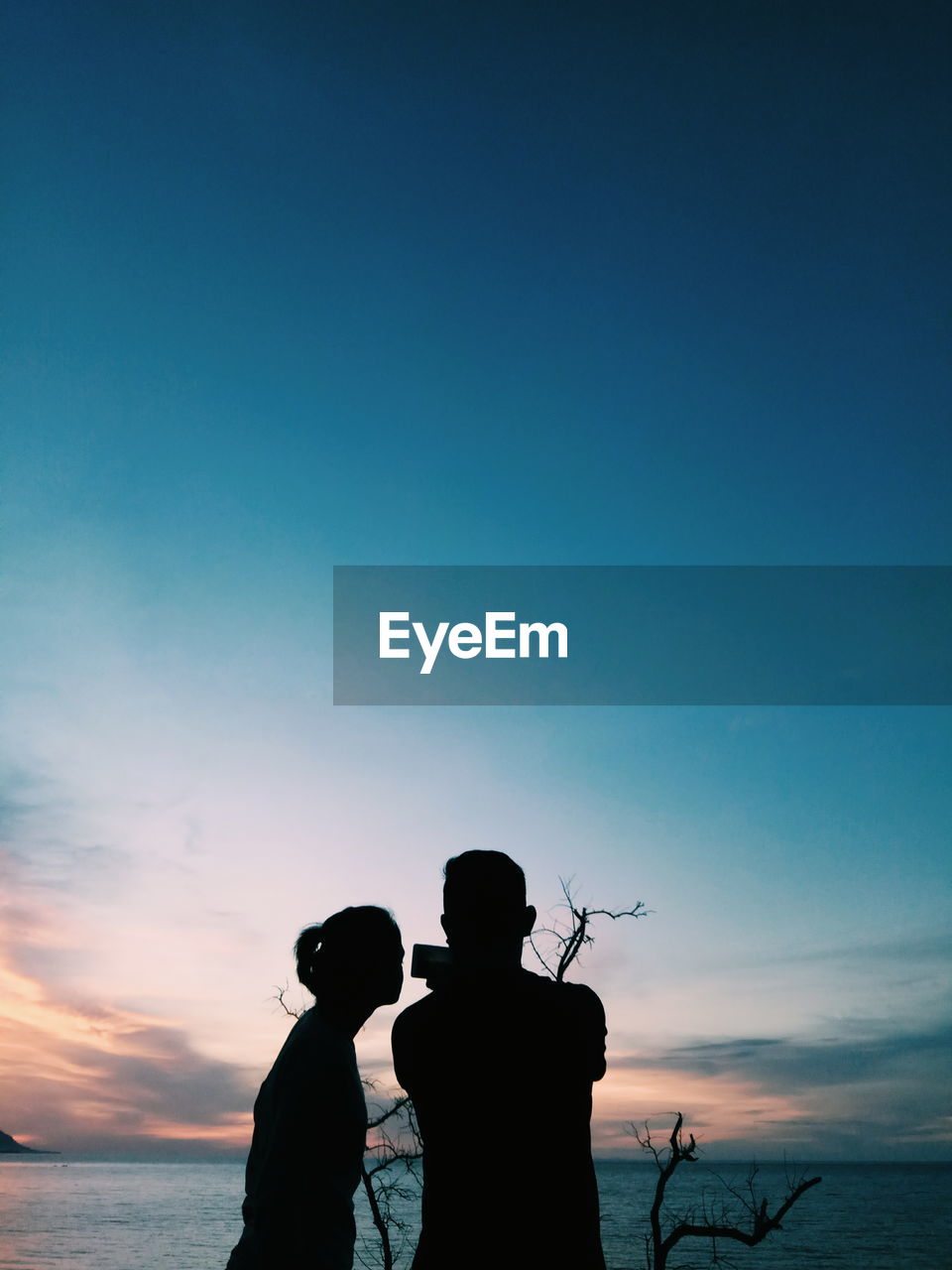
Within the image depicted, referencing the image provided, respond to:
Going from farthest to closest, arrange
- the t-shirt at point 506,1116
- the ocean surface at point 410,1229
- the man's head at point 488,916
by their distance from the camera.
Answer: the ocean surface at point 410,1229, the man's head at point 488,916, the t-shirt at point 506,1116

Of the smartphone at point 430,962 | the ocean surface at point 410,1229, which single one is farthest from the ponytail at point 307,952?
the ocean surface at point 410,1229

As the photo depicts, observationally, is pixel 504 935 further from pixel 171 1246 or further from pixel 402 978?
pixel 171 1246

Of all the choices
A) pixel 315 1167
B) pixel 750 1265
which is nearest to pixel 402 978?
pixel 315 1167

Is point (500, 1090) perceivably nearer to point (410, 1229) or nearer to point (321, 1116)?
point (321, 1116)

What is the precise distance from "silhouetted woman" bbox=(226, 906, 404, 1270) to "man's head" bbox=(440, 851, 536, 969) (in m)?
0.43

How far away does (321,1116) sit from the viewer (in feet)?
6.10

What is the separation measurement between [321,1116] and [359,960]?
0.98 feet

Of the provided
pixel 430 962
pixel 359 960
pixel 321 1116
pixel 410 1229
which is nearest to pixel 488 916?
pixel 430 962

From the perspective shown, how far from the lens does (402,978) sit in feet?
6.70

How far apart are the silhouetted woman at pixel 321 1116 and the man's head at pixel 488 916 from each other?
1.41 feet

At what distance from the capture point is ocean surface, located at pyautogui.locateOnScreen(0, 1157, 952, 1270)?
4697cm

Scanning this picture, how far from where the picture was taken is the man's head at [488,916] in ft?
5.26

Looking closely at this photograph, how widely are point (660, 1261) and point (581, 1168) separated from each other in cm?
1232

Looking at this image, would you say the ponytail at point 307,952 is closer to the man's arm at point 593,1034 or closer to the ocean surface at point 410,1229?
the man's arm at point 593,1034
